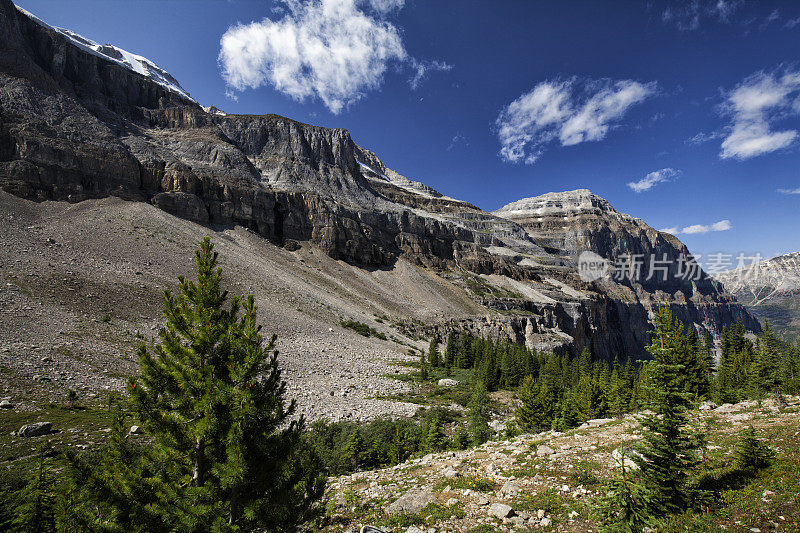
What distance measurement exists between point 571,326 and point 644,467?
4931 inches

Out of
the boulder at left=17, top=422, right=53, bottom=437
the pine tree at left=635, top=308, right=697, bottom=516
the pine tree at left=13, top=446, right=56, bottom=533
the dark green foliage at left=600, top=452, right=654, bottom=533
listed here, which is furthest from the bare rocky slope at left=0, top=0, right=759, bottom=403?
the pine tree at left=635, top=308, right=697, bottom=516

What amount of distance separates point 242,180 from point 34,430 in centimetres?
9109

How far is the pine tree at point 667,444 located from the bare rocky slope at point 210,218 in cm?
3039

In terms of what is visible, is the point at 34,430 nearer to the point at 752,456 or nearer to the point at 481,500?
the point at 481,500

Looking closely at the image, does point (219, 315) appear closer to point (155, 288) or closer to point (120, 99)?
point (155, 288)

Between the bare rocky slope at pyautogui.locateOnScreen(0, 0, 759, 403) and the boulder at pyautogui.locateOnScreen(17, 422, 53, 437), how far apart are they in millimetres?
9559

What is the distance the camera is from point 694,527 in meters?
5.90

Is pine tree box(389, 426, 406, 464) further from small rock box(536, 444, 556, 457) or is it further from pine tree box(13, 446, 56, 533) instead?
pine tree box(13, 446, 56, 533)

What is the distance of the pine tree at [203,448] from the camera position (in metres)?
4.91

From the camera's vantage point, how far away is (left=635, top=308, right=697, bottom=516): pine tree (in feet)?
22.4

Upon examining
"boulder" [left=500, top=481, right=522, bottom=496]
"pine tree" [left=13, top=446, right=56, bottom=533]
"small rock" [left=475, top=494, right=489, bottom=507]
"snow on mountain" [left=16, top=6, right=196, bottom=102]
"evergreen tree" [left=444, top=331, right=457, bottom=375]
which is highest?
"snow on mountain" [left=16, top=6, right=196, bottom=102]

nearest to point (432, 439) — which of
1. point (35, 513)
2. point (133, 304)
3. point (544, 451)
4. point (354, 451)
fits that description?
point (354, 451)

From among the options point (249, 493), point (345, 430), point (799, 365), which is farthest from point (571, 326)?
point (249, 493)

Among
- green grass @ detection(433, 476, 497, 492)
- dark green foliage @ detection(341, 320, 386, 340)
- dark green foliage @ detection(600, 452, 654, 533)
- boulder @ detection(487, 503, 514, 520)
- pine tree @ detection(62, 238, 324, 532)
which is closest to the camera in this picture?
pine tree @ detection(62, 238, 324, 532)
